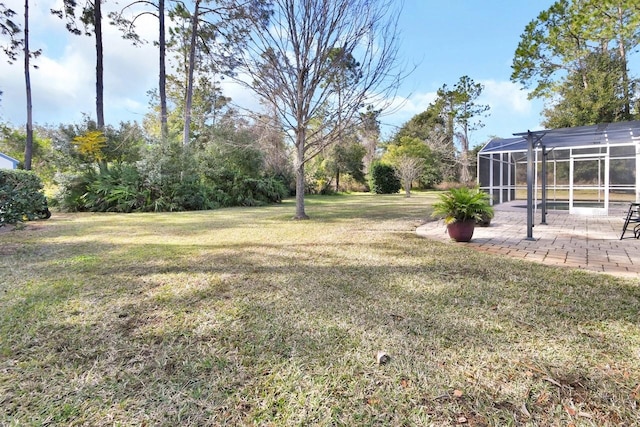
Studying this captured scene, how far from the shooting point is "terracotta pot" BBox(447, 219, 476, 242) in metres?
5.42

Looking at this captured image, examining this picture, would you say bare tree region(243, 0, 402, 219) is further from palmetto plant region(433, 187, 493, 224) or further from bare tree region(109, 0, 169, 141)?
bare tree region(109, 0, 169, 141)

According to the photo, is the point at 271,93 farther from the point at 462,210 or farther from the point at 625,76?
the point at 625,76

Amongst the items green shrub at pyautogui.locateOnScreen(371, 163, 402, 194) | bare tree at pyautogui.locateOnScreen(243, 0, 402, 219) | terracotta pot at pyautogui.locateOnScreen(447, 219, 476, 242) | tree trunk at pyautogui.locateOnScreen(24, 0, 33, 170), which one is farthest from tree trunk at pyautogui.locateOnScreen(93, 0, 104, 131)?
green shrub at pyautogui.locateOnScreen(371, 163, 402, 194)

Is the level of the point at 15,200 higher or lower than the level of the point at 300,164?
lower

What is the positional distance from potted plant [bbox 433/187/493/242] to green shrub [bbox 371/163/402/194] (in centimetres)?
2131

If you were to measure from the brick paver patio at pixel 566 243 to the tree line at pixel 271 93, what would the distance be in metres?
4.31

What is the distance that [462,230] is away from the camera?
5469 millimetres

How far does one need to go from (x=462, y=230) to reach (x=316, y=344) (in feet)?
13.6

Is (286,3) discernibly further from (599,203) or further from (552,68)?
(552,68)

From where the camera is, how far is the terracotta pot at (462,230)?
5.42 metres

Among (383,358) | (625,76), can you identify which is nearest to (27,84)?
A: (383,358)

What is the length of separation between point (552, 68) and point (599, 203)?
1494 centimetres

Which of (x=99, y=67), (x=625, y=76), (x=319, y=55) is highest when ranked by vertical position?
(x=625, y=76)

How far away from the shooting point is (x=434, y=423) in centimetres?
146
